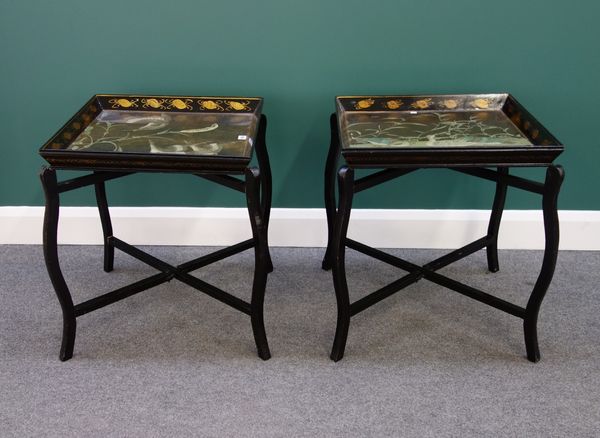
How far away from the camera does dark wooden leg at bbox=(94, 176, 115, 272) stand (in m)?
1.97

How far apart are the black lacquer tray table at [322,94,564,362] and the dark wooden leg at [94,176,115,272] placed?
702 mm

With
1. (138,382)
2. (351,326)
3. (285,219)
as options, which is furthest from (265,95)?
(138,382)


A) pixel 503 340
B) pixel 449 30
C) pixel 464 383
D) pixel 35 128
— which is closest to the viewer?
pixel 464 383

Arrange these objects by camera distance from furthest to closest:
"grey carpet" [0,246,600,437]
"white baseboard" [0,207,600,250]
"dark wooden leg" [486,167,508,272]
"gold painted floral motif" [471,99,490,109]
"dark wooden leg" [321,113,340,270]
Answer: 1. "white baseboard" [0,207,600,250]
2. "dark wooden leg" [486,167,508,272]
3. "dark wooden leg" [321,113,340,270]
4. "gold painted floral motif" [471,99,490,109]
5. "grey carpet" [0,246,600,437]

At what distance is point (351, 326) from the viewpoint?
1806 millimetres

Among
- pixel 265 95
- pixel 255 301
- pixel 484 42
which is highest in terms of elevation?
pixel 484 42

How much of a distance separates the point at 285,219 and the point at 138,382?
79cm

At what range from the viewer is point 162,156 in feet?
4.83

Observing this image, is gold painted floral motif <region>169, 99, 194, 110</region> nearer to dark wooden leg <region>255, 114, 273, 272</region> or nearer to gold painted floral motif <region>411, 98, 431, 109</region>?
dark wooden leg <region>255, 114, 273, 272</region>

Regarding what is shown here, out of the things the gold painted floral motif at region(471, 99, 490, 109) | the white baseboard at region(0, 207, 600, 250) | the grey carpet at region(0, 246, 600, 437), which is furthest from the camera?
the white baseboard at region(0, 207, 600, 250)

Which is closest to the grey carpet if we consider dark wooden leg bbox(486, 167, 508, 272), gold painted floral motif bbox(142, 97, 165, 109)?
dark wooden leg bbox(486, 167, 508, 272)

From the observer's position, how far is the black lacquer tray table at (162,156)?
148 cm

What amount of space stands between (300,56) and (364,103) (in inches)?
11.6

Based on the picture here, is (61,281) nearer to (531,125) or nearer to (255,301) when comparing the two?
(255,301)
